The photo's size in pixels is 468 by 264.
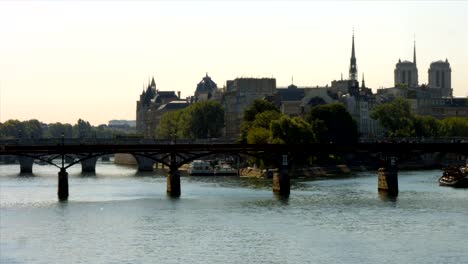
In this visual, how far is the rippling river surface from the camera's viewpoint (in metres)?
64.2

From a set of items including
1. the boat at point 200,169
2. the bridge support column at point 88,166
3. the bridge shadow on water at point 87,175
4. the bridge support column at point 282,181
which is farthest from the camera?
the bridge support column at point 88,166

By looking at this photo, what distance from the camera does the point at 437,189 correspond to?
353 ft

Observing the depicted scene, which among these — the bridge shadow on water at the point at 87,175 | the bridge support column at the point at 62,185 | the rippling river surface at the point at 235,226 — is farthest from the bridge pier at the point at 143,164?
the bridge support column at the point at 62,185

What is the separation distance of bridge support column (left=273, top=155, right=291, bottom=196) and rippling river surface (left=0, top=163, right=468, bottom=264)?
0.83 meters

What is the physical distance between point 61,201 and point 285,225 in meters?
24.2

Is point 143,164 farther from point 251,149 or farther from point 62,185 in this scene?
point 62,185

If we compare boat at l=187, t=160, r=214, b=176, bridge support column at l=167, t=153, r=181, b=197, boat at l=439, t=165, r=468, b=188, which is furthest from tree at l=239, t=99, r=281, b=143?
bridge support column at l=167, t=153, r=181, b=197

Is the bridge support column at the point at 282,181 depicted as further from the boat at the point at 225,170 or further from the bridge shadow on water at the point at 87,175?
the bridge shadow on water at the point at 87,175

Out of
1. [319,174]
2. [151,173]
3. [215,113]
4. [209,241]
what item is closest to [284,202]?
[209,241]

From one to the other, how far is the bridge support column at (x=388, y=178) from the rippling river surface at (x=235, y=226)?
4.54 feet

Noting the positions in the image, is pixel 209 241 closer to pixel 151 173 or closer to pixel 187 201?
pixel 187 201

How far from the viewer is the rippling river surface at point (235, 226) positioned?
64250 millimetres

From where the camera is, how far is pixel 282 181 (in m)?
102

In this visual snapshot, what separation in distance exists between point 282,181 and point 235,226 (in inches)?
1024
